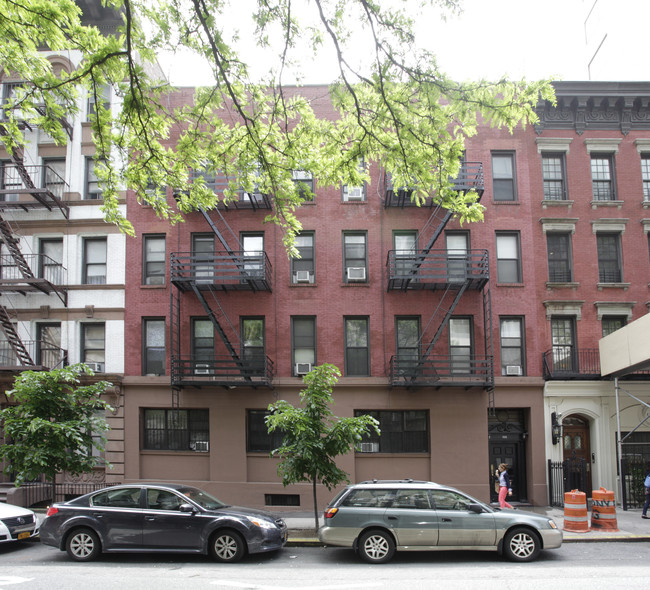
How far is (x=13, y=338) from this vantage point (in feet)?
66.3

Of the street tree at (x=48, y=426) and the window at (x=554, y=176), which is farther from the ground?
the window at (x=554, y=176)

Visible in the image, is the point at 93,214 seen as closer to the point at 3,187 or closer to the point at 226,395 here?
the point at 3,187

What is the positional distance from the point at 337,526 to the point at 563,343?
12.0 m

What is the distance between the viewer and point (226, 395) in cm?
2041

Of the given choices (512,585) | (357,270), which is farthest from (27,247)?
(512,585)

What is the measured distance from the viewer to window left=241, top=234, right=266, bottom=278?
1977 cm

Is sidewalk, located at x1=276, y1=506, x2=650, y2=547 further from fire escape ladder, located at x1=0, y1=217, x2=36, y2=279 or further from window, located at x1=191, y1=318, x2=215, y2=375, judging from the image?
fire escape ladder, located at x1=0, y1=217, x2=36, y2=279

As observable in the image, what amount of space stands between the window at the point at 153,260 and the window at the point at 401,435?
8.72 meters

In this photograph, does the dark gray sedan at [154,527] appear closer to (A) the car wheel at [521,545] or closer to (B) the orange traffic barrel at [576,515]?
(A) the car wheel at [521,545]

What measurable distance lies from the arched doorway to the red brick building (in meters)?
0.07

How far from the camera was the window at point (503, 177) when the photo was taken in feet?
70.5

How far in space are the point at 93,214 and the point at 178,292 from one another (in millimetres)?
4276

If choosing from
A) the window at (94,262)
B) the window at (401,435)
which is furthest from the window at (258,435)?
the window at (94,262)

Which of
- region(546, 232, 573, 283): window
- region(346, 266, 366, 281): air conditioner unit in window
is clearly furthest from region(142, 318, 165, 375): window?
region(546, 232, 573, 283): window
